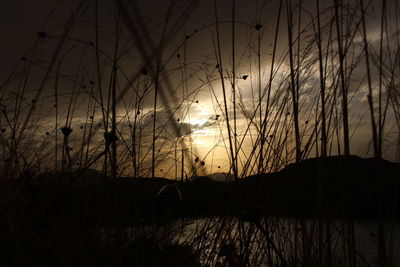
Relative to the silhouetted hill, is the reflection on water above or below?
below

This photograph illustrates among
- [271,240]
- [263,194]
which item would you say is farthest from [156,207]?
[271,240]

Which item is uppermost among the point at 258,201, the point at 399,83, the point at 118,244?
the point at 399,83

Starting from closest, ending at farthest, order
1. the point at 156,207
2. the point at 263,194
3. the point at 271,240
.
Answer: the point at 271,240 → the point at 263,194 → the point at 156,207

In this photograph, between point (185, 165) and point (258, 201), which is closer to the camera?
point (258, 201)

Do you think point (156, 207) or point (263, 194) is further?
point (156, 207)

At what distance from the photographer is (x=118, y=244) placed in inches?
40.4

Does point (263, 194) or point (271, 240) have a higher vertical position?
point (263, 194)

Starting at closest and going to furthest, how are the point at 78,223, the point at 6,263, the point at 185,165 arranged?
the point at 6,263, the point at 78,223, the point at 185,165

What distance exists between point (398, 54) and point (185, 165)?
1.22 meters

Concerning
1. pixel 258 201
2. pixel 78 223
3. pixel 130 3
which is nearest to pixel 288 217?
pixel 258 201

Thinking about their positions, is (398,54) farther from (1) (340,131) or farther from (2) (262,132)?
(2) (262,132)

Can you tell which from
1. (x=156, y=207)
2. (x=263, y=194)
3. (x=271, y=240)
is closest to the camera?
(x=271, y=240)

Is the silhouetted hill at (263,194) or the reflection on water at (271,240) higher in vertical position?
the silhouetted hill at (263,194)

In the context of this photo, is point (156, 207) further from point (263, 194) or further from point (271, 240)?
point (271, 240)
